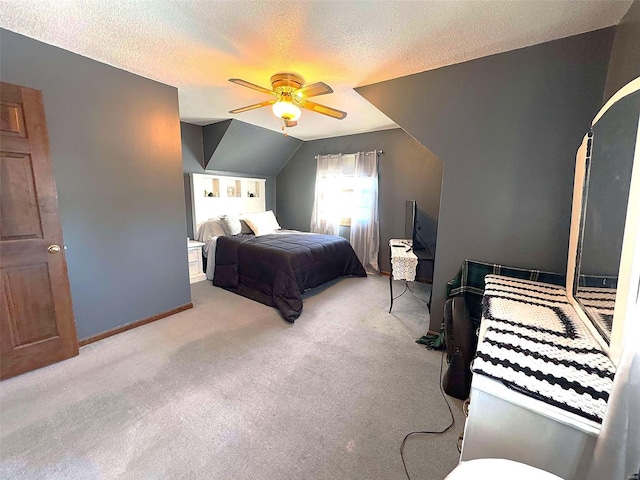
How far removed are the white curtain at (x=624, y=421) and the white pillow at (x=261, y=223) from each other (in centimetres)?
414

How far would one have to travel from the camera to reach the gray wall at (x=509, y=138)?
174 cm

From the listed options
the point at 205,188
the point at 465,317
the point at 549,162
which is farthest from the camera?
the point at 205,188

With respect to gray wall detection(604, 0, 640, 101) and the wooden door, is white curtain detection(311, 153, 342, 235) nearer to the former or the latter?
gray wall detection(604, 0, 640, 101)

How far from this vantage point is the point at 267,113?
350 cm

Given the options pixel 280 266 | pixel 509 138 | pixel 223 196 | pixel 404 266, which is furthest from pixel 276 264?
pixel 509 138

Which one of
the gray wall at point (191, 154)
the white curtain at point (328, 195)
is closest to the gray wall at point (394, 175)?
the white curtain at point (328, 195)

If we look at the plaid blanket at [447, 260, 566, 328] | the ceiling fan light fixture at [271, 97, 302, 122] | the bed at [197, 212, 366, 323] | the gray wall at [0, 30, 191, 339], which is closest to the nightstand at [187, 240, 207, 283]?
the bed at [197, 212, 366, 323]

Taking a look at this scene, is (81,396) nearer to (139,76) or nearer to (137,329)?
(137,329)

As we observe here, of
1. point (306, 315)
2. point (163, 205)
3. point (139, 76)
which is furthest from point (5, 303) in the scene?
point (306, 315)

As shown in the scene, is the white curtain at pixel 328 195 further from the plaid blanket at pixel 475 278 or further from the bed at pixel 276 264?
the plaid blanket at pixel 475 278

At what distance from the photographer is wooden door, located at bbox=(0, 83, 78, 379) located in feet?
5.59

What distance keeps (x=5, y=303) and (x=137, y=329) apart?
3.07ft

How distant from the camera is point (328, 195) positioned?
4898 millimetres

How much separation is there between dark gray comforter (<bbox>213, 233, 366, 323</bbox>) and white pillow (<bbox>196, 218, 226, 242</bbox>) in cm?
43
